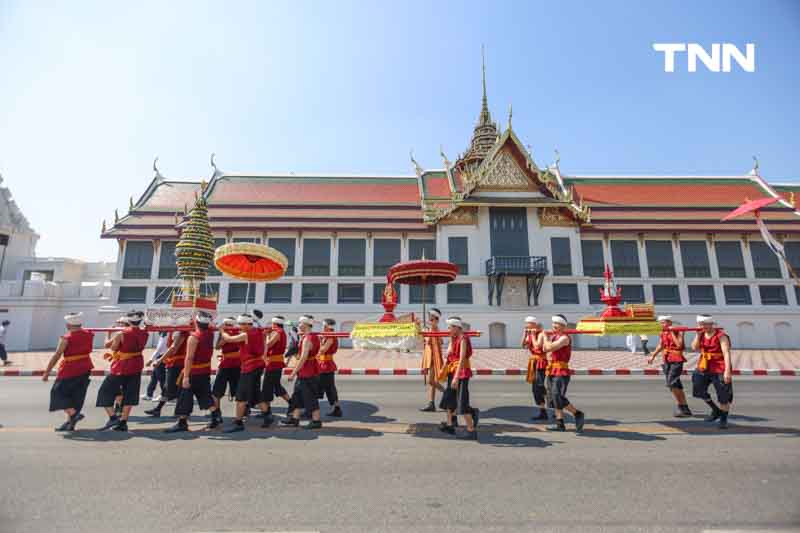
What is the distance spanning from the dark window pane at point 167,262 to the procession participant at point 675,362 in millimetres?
23907

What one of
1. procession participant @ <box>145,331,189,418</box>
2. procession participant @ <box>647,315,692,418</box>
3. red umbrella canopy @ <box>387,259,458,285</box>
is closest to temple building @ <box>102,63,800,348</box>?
red umbrella canopy @ <box>387,259,458,285</box>

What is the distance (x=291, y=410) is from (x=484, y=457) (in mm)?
3294

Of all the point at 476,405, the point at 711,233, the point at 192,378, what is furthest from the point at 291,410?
the point at 711,233

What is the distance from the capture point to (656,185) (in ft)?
90.3

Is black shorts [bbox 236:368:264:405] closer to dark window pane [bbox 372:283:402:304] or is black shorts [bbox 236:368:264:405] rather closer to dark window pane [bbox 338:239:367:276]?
dark window pane [bbox 372:283:402:304]

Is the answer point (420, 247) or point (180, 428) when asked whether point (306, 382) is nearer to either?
point (180, 428)

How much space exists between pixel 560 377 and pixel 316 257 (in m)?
19.0

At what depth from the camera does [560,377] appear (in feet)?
18.8

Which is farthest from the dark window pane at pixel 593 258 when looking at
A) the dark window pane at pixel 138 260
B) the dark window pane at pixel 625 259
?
the dark window pane at pixel 138 260

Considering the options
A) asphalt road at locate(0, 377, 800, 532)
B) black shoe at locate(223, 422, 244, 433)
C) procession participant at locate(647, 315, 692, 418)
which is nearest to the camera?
asphalt road at locate(0, 377, 800, 532)

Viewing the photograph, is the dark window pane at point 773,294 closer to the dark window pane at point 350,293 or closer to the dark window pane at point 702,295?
the dark window pane at point 702,295

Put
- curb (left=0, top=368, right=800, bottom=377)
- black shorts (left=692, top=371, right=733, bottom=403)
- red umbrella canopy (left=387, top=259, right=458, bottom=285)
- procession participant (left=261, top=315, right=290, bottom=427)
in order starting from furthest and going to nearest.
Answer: curb (left=0, top=368, right=800, bottom=377), red umbrella canopy (left=387, top=259, right=458, bottom=285), procession participant (left=261, top=315, right=290, bottom=427), black shorts (left=692, top=371, right=733, bottom=403)

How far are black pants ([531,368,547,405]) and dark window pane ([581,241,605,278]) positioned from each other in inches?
725

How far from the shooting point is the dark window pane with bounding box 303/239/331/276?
22656 mm
